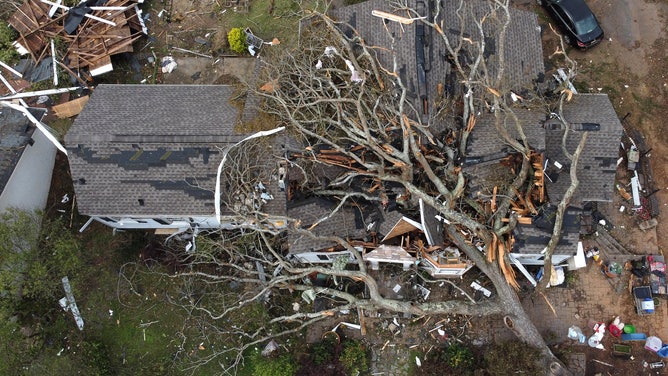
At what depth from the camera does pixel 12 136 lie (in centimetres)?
1716

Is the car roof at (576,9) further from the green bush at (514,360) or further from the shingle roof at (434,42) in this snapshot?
the green bush at (514,360)

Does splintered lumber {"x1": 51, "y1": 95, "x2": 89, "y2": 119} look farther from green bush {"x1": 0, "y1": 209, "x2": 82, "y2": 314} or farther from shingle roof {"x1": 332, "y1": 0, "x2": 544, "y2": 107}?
shingle roof {"x1": 332, "y1": 0, "x2": 544, "y2": 107}

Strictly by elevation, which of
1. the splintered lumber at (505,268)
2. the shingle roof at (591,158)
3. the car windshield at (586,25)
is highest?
the car windshield at (586,25)

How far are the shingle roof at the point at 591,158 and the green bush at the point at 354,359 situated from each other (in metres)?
8.17

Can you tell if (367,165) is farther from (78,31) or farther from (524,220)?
(78,31)

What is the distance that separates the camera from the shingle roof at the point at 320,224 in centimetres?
1595

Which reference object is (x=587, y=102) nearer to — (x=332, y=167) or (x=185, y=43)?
(x=332, y=167)

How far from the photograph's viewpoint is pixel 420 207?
52.3 ft

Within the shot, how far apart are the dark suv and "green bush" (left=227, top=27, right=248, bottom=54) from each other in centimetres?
1247

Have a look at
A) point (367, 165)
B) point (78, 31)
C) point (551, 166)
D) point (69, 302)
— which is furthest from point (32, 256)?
point (551, 166)

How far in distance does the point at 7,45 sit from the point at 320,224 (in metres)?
15.3

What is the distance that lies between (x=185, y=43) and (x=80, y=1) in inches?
173

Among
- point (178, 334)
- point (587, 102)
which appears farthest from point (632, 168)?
point (178, 334)

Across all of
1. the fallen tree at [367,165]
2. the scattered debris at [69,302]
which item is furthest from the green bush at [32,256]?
the fallen tree at [367,165]
